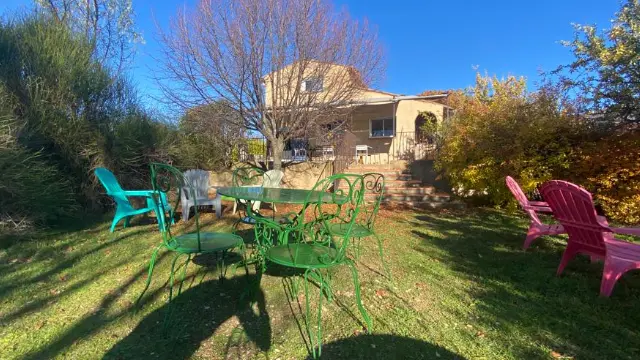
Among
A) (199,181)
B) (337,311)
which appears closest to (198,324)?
(337,311)

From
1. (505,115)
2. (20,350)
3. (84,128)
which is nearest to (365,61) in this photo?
(505,115)

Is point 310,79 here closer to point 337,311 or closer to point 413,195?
point 413,195

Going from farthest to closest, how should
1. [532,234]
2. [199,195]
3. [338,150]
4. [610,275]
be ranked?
[338,150]
[199,195]
[532,234]
[610,275]

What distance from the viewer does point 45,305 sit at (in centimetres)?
265

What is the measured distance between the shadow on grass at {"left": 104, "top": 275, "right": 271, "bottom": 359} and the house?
6.60m

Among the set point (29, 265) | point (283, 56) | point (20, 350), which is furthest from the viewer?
point (283, 56)

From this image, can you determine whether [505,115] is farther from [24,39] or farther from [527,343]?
[24,39]

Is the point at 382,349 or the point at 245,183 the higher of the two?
the point at 245,183

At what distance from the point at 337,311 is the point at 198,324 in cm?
106

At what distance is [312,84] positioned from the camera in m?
8.61

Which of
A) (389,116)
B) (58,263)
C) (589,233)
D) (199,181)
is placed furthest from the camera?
(389,116)

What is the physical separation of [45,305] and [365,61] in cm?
871

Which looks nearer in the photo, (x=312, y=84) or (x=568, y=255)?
(x=568, y=255)

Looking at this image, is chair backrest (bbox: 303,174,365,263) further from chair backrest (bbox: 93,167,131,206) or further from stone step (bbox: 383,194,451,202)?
stone step (bbox: 383,194,451,202)
